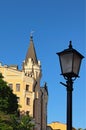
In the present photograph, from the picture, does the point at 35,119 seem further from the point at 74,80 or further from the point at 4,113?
the point at 74,80

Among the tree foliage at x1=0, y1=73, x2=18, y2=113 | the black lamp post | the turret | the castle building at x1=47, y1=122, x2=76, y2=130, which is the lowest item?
the castle building at x1=47, y1=122, x2=76, y2=130

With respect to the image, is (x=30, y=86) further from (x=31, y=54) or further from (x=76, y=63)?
(x=76, y=63)

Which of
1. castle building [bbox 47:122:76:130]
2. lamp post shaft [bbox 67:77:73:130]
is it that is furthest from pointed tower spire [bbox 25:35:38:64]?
lamp post shaft [bbox 67:77:73:130]

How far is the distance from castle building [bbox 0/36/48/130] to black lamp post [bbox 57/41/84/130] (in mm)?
85980

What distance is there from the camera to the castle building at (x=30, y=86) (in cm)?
10075

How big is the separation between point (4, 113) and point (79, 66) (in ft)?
Result: 190

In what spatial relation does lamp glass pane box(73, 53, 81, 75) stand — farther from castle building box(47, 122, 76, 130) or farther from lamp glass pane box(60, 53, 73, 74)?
castle building box(47, 122, 76, 130)

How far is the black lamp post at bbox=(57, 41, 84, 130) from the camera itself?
1214 cm

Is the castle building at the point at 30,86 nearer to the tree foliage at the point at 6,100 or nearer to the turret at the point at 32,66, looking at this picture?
the turret at the point at 32,66

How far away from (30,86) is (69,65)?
A: 296 ft

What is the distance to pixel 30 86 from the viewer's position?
102 metres

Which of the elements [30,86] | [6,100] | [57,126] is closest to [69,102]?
[6,100]

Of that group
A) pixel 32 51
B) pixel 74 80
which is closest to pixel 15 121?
pixel 32 51

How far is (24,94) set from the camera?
100750mm
